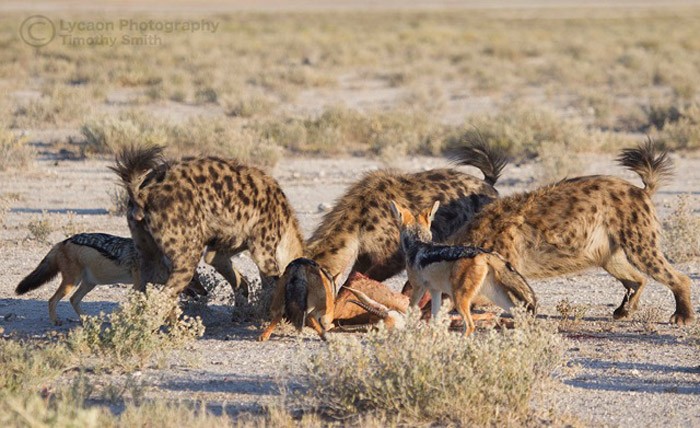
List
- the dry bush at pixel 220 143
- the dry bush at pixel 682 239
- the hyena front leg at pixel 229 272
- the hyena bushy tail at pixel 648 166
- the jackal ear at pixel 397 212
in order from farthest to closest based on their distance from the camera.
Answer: the dry bush at pixel 220 143 < the dry bush at pixel 682 239 < the hyena bushy tail at pixel 648 166 < the hyena front leg at pixel 229 272 < the jackal ear at pixel 397 212

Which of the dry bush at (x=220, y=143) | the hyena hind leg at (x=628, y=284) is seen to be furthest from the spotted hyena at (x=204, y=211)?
the dry bush at (x=220, y=143)

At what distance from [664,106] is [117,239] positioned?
16.6 metres

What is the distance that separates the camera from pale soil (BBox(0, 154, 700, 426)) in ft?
24.6

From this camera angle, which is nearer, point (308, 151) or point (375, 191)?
point (375, 191)

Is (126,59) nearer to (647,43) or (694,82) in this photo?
(694,82)

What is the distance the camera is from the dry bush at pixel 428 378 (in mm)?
6855

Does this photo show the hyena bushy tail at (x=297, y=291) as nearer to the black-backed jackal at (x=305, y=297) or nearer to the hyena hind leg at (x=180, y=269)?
the black-backed jackal at (x=305, y=297)

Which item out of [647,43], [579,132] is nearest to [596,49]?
[647,43]

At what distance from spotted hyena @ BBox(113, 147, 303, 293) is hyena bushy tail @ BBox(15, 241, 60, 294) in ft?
3.25

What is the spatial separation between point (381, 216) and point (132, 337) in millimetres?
2742

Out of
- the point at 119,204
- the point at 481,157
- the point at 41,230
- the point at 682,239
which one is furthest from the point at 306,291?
the point at 119,204

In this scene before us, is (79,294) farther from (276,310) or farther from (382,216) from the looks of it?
(382,216)

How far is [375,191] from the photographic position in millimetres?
10266

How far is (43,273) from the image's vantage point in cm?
974
